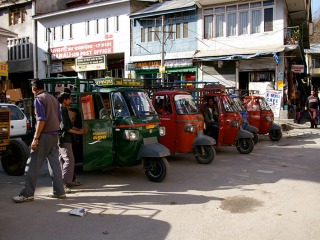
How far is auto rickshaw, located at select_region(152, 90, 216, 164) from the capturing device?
370 inches

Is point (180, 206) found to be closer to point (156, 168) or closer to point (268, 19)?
point (156, 168)

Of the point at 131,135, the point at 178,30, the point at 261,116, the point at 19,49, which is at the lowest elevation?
the point at 131,135

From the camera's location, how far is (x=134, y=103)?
26.0ft

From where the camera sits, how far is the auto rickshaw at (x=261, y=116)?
45.7 ft

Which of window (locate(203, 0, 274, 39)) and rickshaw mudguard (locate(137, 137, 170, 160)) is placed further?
window (locate(203, 0, 274, 39))

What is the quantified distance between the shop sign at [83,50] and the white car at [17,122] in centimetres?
1672

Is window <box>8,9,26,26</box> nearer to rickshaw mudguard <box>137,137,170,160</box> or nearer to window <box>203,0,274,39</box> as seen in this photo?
window <box>203,0,274,39</box>

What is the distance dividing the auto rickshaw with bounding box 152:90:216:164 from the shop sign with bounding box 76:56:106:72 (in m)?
19.4

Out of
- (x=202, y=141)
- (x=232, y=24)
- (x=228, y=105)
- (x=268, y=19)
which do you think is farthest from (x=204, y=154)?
(x=232, y=24)

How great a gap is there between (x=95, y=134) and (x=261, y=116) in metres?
8.69

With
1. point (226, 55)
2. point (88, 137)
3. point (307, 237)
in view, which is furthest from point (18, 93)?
point (307, 237)

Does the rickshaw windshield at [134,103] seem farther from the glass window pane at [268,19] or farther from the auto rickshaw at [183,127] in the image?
the glass window pane at [268,19]

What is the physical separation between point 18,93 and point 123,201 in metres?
19.1

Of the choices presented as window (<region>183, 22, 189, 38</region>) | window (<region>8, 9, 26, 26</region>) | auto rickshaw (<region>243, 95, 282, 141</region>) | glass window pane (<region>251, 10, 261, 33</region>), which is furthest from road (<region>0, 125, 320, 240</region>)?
window (<region>8, 9, 26, 26</region>)
